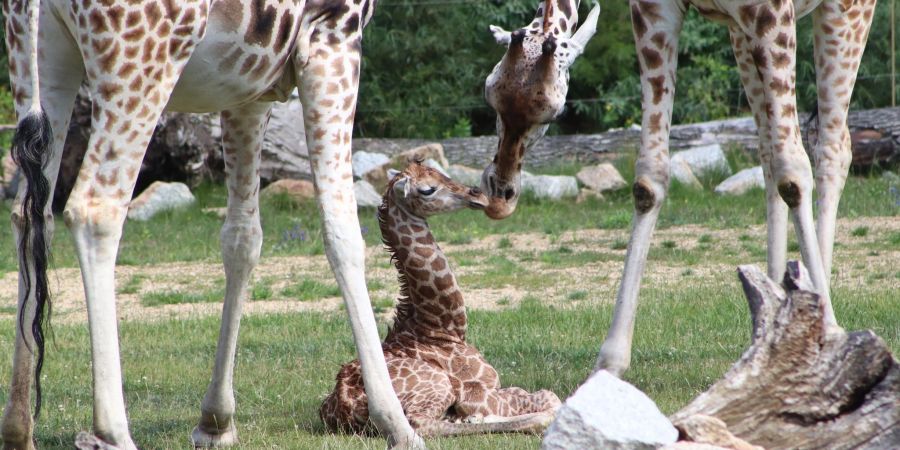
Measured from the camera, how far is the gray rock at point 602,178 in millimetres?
13914

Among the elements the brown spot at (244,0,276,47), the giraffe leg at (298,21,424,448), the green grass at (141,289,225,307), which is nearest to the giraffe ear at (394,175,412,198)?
the giraffe leg at (298,21,424,448)

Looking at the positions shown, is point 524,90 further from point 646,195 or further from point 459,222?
point 459,222

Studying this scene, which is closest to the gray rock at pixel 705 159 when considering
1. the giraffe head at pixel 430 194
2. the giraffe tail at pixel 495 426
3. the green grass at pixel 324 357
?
the green grass at pixel 324 357

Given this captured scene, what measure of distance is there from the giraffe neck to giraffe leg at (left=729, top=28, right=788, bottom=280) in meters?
1.62

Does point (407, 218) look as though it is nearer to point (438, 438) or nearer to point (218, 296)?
point (438, 438)

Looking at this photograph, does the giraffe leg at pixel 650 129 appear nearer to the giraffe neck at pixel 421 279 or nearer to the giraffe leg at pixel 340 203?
the giraffe neck at pixel 421 279

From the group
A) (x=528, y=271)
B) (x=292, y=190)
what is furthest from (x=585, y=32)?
(x=292, y=190)

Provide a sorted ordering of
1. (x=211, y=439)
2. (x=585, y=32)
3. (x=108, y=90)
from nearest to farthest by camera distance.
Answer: (x=108, y=90), (x=211, y=439), (x=585, y=32)

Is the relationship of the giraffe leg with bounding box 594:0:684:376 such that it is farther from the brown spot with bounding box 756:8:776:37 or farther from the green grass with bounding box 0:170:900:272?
the green grass with bounding box 0:170:900:272

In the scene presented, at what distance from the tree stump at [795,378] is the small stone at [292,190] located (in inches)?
423

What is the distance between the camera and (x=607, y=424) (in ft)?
10.8

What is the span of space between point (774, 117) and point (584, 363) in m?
1.73

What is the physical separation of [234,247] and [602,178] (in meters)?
9.62

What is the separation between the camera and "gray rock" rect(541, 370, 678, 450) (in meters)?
3.24
